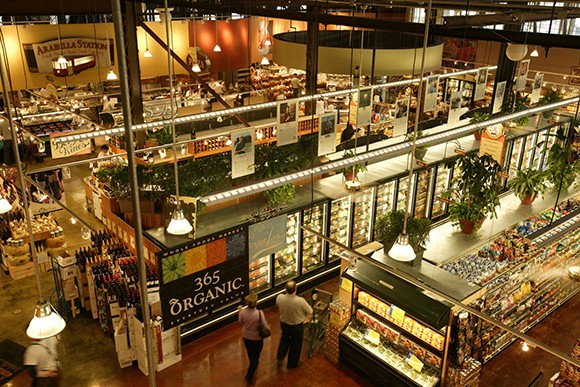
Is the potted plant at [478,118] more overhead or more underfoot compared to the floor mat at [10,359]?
more overhead

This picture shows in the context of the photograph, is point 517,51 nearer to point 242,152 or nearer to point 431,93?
point 431,93

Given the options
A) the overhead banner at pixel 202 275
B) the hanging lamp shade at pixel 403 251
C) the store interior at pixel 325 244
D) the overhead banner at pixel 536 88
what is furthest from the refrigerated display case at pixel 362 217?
the overhead banner at pixel 536 88

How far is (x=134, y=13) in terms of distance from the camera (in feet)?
39.0

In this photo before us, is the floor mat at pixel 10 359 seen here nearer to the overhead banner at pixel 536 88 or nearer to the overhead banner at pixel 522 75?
the overhead banner at pixel 522 75

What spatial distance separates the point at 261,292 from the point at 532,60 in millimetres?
19214

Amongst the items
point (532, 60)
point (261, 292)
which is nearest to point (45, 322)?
point (261, 292)

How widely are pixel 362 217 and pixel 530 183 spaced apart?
328 centimetres

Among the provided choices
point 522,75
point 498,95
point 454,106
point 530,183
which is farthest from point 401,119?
point 522,75

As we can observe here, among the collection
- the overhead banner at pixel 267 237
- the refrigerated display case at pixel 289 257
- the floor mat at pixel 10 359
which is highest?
the overhead banner at pixel 267 237

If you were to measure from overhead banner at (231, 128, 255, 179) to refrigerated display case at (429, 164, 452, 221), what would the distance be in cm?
541

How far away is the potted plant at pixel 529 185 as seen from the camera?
1030cm

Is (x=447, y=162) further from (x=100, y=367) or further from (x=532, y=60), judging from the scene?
(x=532, y=60)

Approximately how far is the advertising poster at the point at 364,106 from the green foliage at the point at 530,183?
11.1 ft

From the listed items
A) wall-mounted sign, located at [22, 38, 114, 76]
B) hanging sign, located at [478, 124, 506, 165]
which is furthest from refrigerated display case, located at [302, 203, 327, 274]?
wall-mounted sign, located at [22, 38, 114, 76]
